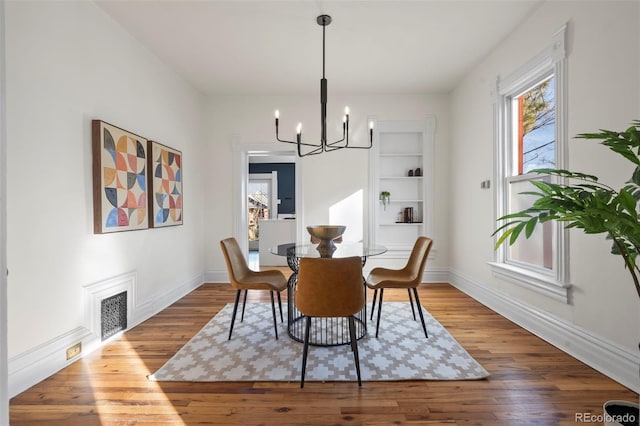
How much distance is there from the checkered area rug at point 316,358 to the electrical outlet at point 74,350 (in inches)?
28.1

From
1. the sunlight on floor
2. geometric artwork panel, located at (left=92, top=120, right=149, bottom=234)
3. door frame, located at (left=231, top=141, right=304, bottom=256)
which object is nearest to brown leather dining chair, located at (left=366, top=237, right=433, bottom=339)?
the sunlight on floor

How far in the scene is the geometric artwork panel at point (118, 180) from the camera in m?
2.64

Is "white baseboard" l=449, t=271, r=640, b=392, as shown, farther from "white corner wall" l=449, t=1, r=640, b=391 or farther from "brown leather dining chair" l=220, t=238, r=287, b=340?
"brown leather dining chair" l=220, t=238, r=287, b=340

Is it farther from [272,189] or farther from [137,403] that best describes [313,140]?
[272,189]

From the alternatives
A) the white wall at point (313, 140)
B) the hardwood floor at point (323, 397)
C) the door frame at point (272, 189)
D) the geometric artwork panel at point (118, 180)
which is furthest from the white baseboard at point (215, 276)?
the door frame at point (272, 189)

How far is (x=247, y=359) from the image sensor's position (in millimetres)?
2438

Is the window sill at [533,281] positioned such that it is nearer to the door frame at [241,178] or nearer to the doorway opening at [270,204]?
the door frame at [241,178]

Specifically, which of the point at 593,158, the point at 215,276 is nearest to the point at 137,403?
the point at 215,276

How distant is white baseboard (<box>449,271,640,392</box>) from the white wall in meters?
1.64

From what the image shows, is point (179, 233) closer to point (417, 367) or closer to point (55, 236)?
point (55, 236)

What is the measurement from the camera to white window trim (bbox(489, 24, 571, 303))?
8.39 ft

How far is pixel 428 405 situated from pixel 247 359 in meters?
1.28

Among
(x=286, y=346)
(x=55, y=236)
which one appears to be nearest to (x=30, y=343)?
(x=55, y=236)

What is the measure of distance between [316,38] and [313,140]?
5.80 ft
